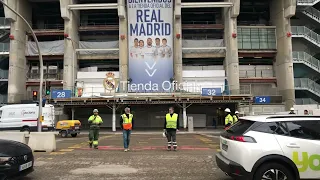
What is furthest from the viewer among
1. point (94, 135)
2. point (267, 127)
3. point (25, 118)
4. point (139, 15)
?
point (139, 15)

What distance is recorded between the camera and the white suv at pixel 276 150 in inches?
221

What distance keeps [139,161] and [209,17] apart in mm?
36671

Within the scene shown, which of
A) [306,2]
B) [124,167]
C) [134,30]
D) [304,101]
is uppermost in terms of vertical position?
[306,2]

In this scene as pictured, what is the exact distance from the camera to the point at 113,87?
35.4 metres

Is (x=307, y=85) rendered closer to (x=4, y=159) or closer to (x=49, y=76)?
(x=49, y=76)

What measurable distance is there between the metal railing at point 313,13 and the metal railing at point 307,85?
8.27 meters

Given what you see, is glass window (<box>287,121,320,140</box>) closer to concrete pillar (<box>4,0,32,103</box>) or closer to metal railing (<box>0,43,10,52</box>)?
concrete pillar (<box>4,0,32,103</box>)

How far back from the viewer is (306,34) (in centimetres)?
3941

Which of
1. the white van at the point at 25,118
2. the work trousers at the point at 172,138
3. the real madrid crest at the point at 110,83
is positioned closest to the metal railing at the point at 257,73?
the real madrid crest at the point at 110,83

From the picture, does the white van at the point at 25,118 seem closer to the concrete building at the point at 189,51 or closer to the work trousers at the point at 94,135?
the concrete building at the point at 189,51

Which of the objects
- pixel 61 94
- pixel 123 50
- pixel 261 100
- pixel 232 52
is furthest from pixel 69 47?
pixel 261 100

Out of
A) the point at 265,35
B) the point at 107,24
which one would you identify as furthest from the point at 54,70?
the point at 265,35

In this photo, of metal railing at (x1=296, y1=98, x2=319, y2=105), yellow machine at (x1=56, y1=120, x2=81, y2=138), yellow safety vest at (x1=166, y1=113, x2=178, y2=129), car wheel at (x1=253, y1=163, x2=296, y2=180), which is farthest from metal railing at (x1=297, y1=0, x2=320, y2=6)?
car wheel at (x1=253, y1=163, x2=296, y2=180)

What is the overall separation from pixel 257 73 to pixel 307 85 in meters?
6.33
